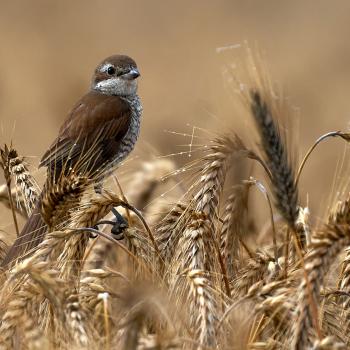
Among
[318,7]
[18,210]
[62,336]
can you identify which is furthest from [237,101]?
[318,7]

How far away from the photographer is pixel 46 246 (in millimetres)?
3742

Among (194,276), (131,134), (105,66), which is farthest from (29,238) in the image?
(105,66)

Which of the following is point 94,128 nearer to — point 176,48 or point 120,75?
point 120,75

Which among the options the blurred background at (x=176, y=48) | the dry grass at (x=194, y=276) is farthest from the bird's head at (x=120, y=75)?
the blurred background at (x=176, y=48)

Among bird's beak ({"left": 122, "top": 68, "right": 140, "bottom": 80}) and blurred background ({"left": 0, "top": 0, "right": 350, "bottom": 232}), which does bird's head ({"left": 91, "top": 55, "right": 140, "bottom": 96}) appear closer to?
bird's beak ({"left": 122, "top": 68, "right": 140, "bottom": 80})

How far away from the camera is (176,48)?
1606cm

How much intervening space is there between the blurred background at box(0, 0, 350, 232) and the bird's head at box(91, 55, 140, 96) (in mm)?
4236

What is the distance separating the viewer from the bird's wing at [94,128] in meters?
5.80

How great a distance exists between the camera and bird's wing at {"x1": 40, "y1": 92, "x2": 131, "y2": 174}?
19.0ft

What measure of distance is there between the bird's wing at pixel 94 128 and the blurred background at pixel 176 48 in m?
4.70

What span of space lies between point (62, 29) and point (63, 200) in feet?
41.5

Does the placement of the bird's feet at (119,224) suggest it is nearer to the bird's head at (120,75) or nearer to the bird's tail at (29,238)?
the bird's tail at (29,238)

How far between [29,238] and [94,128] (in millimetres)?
1631

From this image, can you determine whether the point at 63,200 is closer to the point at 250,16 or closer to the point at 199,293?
the point at 199,293
